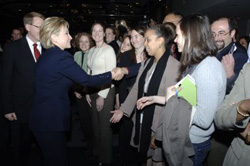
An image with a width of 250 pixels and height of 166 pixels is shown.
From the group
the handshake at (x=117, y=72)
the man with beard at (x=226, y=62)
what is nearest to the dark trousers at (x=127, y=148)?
the handshake at (x=117, y=72)

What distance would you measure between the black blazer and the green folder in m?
1.75

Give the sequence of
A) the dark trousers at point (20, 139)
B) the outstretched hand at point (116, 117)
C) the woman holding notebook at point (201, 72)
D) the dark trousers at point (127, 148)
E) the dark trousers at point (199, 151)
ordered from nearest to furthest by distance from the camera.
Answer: the woman holding notebook at point (201, 72) → the dark trousers at point (199, 151) → the outstretched hand at point (116, 117) → the dark trousers at point (20, 139) → the dark trousers at point (127, 148)

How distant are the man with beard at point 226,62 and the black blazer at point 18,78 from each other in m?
2.10

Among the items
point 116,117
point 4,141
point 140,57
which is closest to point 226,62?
point 140,57

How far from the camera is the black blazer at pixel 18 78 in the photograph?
225 centimetres

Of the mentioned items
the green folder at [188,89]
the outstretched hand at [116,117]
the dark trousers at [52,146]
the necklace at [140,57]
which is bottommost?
the dark trousers at [52,146]

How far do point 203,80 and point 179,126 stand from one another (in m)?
0.36

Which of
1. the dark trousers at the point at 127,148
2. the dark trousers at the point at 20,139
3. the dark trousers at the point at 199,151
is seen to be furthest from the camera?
the dark trousers at the point at 127,148

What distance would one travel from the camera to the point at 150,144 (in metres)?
2.05

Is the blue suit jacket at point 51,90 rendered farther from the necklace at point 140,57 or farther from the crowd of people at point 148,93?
the necklace at point 140,57

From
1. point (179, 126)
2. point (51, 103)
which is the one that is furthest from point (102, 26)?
point (179, 126)

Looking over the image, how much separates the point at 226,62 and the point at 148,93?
0.87m

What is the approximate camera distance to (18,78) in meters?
2.28

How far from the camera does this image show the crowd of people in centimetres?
134
